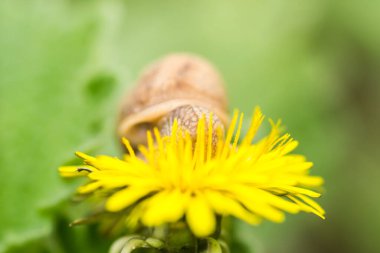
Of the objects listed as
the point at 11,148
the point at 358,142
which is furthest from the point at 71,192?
the point at 358,142

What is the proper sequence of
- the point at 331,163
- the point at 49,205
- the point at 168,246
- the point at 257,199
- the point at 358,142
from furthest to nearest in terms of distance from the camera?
the point at 358,142 → the point at 331,163 → the point at 49,205 → the point at 168,246 → the point at 257,199

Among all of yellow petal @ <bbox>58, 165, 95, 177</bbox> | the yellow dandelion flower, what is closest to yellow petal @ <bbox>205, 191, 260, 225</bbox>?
the yellow dandelion flower

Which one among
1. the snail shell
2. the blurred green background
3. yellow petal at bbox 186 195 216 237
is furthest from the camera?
the blurred green background

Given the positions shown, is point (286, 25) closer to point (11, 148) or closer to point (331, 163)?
point (331, 163)

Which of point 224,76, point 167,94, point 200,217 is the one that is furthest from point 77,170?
point 224,76

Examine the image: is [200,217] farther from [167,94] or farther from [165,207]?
[167,94]

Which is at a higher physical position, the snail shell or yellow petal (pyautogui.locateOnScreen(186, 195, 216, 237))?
the snail shell

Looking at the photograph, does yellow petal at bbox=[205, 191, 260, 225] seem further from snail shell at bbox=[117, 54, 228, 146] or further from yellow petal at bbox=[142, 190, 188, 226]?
snail shell at bbox=[117, 54, 228, 146]

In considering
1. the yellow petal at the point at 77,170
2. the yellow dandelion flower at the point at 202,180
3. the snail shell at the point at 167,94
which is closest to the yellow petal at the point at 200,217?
the yellow dandelion flower at the point at 202,180
